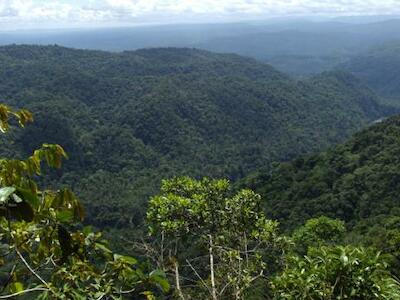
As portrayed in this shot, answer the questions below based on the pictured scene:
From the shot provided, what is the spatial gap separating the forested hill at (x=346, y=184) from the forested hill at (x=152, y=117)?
22.4 meters

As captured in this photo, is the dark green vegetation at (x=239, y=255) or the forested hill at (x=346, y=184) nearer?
the dark green vegetation at (x=239, y=255)

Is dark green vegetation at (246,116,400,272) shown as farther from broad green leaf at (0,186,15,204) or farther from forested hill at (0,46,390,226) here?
broad green leaf at (0,186,15,204)

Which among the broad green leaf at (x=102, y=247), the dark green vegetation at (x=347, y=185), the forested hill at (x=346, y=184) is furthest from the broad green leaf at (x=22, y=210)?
the forested hill at (x=346, y=184)

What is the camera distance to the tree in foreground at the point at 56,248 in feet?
9.20

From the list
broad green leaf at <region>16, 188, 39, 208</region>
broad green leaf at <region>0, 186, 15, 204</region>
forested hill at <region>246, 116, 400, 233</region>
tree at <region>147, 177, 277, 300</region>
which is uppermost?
broad green leaf at <region>0, 186, 15, 204</region>

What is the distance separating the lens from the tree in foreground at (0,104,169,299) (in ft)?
9.20

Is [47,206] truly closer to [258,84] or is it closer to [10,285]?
[10,285]

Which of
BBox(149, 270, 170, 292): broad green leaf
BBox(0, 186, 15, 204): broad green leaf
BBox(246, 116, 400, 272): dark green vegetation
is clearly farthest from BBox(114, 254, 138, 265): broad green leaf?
BBox(246, 116, 400, 272): dark green vegetation

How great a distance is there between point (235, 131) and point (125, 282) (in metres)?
119

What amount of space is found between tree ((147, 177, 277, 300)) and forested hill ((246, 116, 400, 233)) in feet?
97.3

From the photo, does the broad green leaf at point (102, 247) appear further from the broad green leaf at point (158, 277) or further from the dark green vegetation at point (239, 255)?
the dark green vegetation at point (239, 255)

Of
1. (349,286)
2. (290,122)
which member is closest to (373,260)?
(349,286)

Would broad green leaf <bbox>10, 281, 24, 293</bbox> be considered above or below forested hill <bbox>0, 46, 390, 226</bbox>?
above

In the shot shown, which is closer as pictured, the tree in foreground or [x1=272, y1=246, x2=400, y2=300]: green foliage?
the tree in foreground
